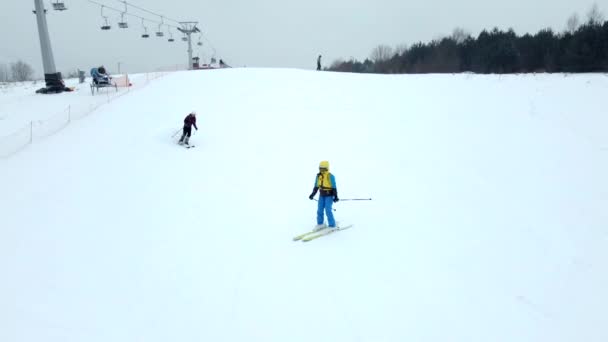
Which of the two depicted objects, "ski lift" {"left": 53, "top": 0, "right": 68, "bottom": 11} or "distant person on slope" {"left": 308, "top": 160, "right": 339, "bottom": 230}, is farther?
"ski lift" {"left": 53, "top": 0, "right": 68, "bottom": 11}

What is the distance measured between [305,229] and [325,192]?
3.50 feet

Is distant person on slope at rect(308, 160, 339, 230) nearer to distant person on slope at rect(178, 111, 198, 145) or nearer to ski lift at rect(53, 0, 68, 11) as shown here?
distant person on slope at rect(178, 111, 198, 145)

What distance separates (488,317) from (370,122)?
12.5 metres

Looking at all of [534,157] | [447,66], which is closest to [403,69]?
[447,66]

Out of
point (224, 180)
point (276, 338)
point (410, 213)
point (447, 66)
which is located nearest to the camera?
point (276, 338)

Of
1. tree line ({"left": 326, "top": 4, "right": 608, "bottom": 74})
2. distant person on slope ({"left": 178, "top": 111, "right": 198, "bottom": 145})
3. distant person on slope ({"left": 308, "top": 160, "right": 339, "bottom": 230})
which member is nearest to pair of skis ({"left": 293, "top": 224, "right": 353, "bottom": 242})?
distant person on slope ({"left": 308, "top": 160, "right": 339, "bottom": 230})

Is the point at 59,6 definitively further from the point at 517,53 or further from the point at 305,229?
the point at 517,53

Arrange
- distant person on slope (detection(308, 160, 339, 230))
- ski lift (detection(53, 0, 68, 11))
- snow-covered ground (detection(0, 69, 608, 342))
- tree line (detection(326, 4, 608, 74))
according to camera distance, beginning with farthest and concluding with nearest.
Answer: tree line (detection(326, 4, 608, 74)) < ski lift (detection(53, 0, 68, 11)) < distant person on slope (detection(308, 160, 339, 230)) < snow-covered ground (detection(0, 69, 608, 342))

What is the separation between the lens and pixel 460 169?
1145cm

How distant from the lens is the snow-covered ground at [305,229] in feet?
17.7

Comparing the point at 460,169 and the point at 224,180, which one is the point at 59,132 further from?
the point at 460,169

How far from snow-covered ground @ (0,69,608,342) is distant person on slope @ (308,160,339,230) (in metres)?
0.48

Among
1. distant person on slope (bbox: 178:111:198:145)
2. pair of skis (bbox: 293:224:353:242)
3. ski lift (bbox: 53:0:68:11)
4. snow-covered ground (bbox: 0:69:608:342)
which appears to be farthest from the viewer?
ski lift (bbox: 53:0:68:11)

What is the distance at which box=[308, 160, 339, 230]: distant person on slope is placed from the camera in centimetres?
785
